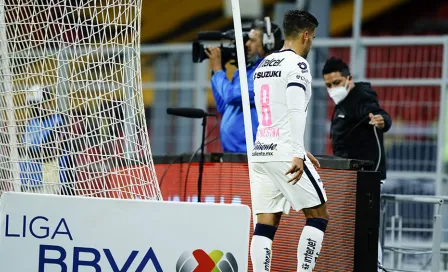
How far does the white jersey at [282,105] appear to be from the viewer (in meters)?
6.30

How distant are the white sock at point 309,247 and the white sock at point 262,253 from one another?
7.7 inches

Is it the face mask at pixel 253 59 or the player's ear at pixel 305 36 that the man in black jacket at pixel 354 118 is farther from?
the player's ear at pixel 305 36

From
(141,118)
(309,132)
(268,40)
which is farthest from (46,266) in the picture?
(309,132)

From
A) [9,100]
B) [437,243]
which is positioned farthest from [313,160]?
[9,100]

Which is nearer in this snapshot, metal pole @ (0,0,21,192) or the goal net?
the goal net

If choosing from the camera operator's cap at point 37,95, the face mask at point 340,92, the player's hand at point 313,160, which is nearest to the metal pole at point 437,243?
the player's hand at point 313,160

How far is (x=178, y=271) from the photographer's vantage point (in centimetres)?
586

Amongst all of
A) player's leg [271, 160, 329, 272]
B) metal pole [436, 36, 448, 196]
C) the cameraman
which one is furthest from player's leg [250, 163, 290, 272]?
metal pole [436, 36, 448, 196]

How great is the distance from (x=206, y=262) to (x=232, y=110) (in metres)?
2.64

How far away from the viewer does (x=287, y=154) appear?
6355 mm

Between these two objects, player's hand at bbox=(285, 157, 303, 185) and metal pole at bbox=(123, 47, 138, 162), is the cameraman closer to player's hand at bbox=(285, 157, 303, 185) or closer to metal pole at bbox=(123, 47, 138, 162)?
metal pole at bbox=(123, 47, 138, 162)

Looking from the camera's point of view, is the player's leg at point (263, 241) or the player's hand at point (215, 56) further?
the player's hand at point (215, 56)

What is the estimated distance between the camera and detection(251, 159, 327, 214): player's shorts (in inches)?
250

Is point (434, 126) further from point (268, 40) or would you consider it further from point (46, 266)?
point (46, 266)
